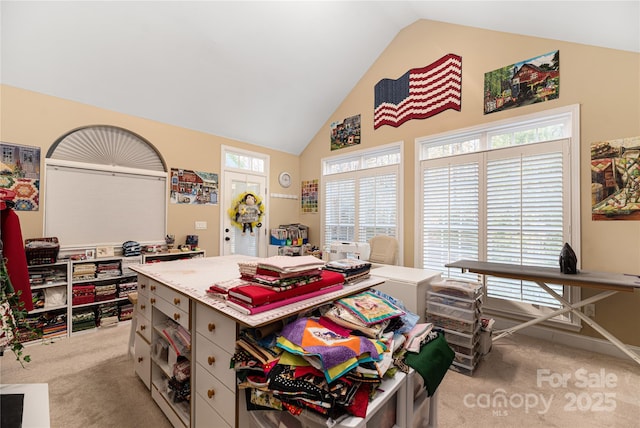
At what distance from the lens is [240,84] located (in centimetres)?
381

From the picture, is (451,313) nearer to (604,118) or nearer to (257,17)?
(604,118)

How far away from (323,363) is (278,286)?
407 millimetres

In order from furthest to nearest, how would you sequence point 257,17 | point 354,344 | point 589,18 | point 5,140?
point 257,17
point 5,140
point 589,18
point 354,344

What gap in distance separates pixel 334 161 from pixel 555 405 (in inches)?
164

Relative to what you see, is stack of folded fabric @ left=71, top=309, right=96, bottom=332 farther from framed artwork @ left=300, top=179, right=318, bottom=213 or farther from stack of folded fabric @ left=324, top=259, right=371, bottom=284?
framed artwork @ left=300, top=179, right=318, bottom=213

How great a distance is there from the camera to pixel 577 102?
8.80 feet

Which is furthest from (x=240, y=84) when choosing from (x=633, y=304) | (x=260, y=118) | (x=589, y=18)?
(x=633, y=304)

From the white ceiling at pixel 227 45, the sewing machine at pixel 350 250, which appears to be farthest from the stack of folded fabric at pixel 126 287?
the sewing machine at pixel 350 250

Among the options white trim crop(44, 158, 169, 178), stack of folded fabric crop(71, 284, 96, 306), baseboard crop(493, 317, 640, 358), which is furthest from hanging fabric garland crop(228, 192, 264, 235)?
baseboard crop(493, 317, 640, 358)

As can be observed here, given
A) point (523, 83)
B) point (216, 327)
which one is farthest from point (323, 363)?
point (523, 83)

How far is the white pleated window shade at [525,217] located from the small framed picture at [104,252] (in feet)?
15.1

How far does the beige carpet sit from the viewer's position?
1.72m

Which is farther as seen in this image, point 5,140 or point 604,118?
point 5,140

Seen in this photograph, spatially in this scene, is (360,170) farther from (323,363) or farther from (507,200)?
(323,363)
